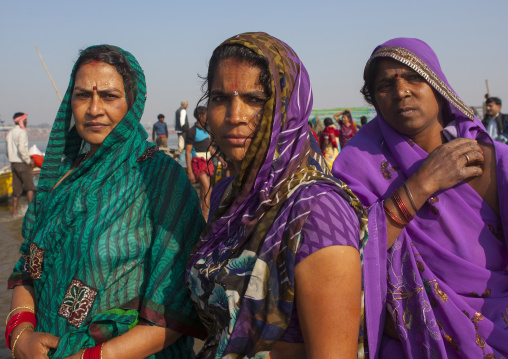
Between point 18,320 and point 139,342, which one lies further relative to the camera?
point 18,320

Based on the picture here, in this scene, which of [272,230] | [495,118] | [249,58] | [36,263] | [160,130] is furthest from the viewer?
[160,130]

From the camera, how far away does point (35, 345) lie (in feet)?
6.68

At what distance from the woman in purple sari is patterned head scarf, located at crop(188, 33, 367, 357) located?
0.35m

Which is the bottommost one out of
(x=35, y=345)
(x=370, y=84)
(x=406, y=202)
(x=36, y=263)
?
(x=35, y=345)

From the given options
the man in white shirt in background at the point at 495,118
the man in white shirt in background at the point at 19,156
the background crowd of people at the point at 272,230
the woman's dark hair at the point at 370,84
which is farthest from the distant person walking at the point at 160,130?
the woman's dark hair at the point at 370,84

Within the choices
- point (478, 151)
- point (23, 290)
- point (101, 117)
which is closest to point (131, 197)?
point (101, 117)

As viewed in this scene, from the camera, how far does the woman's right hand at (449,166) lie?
1.87 m

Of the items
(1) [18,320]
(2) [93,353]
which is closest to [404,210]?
(2) [93,353]

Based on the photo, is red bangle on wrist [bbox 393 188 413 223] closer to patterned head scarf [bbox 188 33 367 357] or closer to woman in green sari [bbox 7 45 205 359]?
patterned head scarf [bbox 188 33 367 357]

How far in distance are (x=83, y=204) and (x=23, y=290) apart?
0.64 metres

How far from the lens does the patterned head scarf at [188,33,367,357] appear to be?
57.6 inches

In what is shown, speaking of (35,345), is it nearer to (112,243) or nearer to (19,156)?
(112,243)

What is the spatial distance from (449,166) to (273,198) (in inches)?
31.4

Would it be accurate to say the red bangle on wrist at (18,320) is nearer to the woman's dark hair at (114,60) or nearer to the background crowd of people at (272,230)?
the background crowd of people at (272,230)
